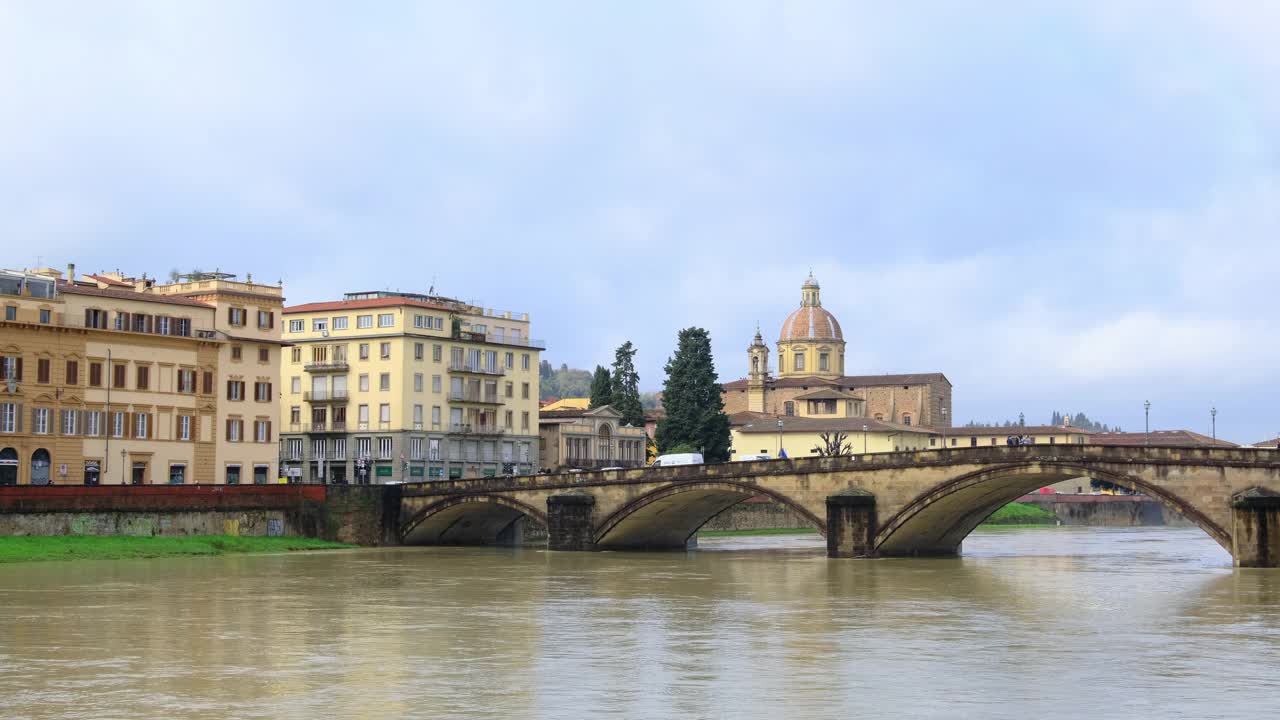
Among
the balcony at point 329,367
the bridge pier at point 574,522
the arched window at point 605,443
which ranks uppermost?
the balcony at point 329,367

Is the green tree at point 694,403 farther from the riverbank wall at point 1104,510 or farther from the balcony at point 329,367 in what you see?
the riverbank wall at point 1104,510

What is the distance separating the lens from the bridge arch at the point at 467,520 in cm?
8775

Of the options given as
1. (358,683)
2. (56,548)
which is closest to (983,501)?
(56,548)

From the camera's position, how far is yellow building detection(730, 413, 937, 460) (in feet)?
534

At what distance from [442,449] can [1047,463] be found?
5080 centimetres

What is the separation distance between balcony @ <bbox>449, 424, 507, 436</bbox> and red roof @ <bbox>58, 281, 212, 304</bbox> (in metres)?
25.5

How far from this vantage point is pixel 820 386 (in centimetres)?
18400

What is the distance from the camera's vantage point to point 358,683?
110 ft

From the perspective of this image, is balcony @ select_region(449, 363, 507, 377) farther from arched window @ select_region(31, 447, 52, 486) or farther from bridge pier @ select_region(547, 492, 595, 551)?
arched window @ select_region(31, 447, 52, 486)

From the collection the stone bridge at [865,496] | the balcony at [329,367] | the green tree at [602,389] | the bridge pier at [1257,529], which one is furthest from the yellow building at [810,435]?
the bridge pier at [1257,529]

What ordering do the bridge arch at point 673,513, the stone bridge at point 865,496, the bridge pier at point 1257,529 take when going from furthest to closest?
1. the bridge arch at point 673,513
2. the stone bridge at point 865,496
3. the bridge pier at point 1257,529

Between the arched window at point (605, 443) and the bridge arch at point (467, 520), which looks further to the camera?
the arched window at point (605, 443)

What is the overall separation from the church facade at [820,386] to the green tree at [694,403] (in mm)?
42005

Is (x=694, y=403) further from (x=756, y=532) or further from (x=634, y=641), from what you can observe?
(x=634, y=641)
